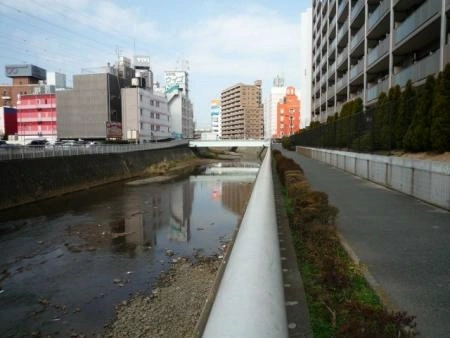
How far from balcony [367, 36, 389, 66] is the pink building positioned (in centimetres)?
6149

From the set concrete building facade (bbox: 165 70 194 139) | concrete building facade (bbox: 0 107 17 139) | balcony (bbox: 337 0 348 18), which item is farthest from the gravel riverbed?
concrete building facade (bbox: 165 70 194 139)

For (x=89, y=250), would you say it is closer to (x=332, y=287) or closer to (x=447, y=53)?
(x=332, y=287)

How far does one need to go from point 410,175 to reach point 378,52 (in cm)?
1631

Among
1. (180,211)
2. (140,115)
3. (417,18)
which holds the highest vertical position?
(417,18)

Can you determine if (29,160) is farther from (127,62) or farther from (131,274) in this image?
(127,62)

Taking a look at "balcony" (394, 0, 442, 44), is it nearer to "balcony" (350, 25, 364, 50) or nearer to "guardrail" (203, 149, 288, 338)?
"balcony" (350, 25, 364, 50)

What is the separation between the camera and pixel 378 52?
84.2 feet

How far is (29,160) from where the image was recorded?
82.2 ft

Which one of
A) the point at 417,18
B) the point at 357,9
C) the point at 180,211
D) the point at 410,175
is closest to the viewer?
the point at 410,175

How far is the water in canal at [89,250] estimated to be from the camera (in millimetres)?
8055

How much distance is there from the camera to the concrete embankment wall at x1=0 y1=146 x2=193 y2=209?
2256 cm

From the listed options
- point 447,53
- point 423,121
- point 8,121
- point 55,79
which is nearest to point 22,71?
point 55,79

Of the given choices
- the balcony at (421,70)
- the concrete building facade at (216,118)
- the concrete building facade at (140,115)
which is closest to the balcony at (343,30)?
the balcony at (421,70)

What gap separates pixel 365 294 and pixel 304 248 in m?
2.33
